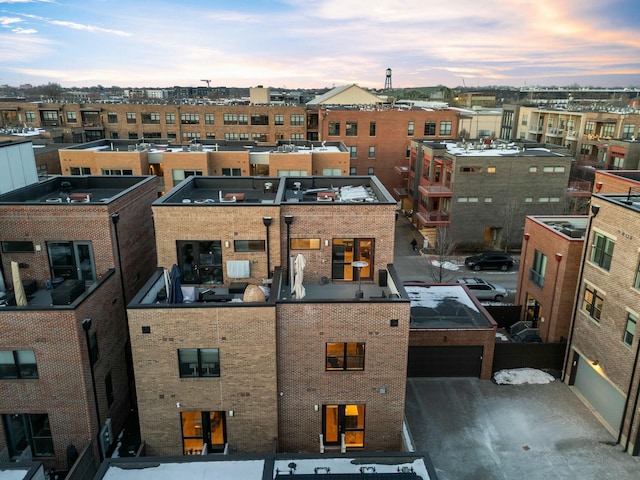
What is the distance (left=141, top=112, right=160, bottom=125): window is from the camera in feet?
257

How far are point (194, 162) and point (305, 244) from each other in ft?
73.3

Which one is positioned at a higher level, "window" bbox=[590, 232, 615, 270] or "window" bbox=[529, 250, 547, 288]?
"window" bbox=[590, 232, 615, 270]

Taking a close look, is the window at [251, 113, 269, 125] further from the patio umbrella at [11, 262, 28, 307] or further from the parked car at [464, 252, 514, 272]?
the patio umbrella at [11, 262, 28, 307]

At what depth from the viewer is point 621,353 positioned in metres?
21.2

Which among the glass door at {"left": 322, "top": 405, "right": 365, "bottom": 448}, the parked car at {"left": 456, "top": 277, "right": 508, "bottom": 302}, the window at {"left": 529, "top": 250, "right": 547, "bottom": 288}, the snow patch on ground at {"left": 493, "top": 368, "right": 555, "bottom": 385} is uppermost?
the window at {"left": 529, "top": 250, "right": 547, "bottom": 288}

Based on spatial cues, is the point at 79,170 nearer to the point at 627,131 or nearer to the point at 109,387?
the point at 109,387

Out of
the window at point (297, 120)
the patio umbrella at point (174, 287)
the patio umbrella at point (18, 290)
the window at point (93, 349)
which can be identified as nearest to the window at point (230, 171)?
the window at point (93, 349)

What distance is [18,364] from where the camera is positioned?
17.2m

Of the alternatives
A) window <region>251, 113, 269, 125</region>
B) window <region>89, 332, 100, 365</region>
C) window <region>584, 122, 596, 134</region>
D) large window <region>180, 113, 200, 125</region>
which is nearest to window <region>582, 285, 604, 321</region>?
window <region>89, 332, 100, 365</region>

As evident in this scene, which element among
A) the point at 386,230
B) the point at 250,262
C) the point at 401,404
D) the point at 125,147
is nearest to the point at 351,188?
the point at 386,230

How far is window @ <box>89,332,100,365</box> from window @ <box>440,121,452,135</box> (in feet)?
195

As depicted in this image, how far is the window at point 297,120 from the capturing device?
76.5 m

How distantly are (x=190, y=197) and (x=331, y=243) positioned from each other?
27.9 ft

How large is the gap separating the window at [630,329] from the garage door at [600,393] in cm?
255
